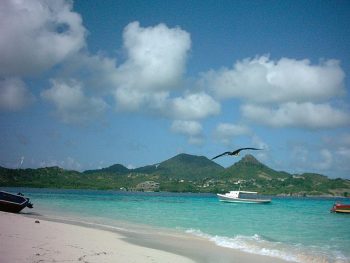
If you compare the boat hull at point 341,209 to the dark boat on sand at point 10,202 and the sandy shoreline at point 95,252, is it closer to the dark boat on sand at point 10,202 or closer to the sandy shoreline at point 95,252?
the sandy shoreline at point 95,252

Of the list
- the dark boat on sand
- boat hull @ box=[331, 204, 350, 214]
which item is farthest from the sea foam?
boat hull @ box=[331, 204, 350, 214]

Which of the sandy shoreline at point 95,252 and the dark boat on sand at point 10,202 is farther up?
the dark boat on sand at point 10,202

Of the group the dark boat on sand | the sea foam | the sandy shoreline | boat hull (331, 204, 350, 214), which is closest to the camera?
the sandy shoreline

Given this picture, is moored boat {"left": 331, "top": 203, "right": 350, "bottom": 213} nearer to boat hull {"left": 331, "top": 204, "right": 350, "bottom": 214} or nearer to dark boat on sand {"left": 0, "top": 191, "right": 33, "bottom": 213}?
boat hull {"left": 331, "top": 204, "right": 350, "bottom": 214}

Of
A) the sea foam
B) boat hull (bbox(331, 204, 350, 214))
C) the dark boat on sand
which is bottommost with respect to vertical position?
the sea foam

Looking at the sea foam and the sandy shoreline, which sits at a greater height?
the sandy shoreline

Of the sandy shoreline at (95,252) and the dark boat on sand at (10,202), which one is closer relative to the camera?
the sandy shoreline at (95,252)

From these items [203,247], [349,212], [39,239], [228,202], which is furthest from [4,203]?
[228,202]

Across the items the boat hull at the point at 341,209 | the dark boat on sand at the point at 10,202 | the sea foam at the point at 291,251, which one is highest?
the dark boat on sand at the point at 10,202

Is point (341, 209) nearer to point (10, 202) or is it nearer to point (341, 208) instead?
point (341, 208)

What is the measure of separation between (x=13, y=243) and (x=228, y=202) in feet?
305

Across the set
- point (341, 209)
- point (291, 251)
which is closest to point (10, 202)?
point (291, 251)

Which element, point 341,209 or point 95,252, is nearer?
point 95,252

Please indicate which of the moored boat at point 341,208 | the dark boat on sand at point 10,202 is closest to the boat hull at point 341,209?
the moored boat at point 341,208
